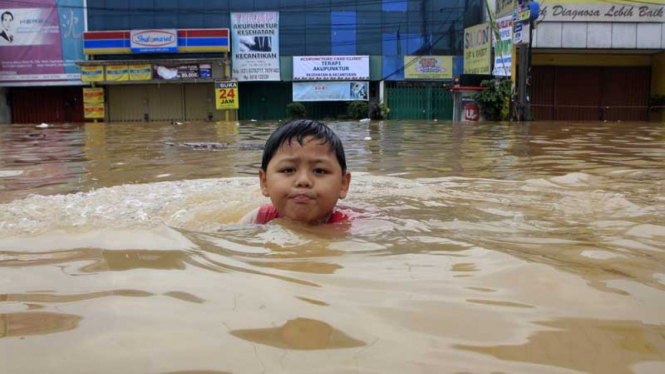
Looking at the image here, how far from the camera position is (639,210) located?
3.19m

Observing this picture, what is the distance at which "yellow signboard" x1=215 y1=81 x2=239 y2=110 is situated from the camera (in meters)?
26.8

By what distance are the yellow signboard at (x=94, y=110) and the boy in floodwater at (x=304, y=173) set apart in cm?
2727

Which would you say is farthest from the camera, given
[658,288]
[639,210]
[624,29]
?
[624,29]

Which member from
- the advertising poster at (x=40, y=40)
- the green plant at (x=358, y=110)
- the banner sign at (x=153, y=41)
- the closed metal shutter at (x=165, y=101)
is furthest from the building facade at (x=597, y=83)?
the advertising poster at (x=40, y=40)

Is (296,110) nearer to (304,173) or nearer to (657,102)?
(657,102)

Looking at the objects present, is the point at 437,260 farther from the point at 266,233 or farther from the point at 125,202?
the point at 125,202

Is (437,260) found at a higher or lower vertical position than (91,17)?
lower

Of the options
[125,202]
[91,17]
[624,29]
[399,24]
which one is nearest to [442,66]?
[399,24]

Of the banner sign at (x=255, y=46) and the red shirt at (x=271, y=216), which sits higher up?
the banner sign at (x=255, y=46)

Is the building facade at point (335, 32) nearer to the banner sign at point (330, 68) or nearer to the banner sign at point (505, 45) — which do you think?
the banner sign at point (330, 68)

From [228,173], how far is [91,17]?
82.6 feet

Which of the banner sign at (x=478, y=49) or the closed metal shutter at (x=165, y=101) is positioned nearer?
the banner sign at (x=478, y=49)

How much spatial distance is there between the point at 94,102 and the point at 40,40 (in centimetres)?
371

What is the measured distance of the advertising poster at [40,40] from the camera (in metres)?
27.4
